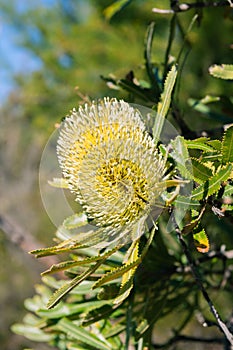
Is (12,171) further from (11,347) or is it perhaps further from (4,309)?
(11,347)

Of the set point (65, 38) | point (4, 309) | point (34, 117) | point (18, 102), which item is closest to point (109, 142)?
point (65, 38)

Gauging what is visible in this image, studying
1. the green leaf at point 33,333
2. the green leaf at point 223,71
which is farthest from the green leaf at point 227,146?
the green leaf at point 33,333

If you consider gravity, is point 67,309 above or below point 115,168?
below

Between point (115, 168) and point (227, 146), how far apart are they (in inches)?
3.2

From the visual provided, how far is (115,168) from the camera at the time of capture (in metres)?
0.34

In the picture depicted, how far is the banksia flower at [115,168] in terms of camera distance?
336 mm

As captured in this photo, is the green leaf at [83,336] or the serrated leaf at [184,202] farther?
the green leaf at [83,336]

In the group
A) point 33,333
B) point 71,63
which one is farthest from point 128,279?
point 71,63

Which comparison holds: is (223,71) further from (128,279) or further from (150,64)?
(128,279)

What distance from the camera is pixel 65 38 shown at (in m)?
3.47

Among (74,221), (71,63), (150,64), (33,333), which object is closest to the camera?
(74,221)

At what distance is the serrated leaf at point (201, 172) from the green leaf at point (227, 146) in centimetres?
1

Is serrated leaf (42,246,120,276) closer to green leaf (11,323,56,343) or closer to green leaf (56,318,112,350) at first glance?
green leaf (56,318,112,350)

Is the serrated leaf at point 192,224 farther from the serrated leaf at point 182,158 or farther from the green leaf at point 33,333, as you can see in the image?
the green leaf at point 33,333
